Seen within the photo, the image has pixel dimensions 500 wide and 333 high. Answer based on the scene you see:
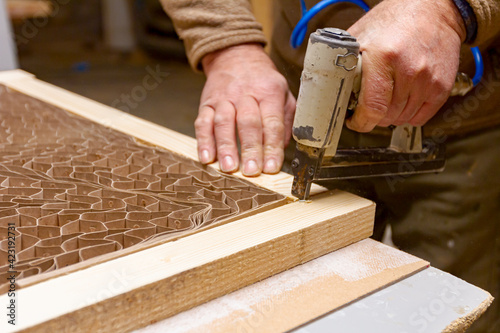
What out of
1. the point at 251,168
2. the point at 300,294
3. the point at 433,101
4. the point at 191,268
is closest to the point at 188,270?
the point at 191,268

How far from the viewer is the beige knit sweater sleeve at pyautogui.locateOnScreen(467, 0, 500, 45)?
114 centimetres

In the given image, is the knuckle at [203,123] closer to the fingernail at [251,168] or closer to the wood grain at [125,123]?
the wood grain at [125,123]

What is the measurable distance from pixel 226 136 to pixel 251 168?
152mm

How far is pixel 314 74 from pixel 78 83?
5.72 m

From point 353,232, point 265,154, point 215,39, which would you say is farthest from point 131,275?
point 215,39

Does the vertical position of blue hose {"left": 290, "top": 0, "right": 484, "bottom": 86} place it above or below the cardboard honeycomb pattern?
above

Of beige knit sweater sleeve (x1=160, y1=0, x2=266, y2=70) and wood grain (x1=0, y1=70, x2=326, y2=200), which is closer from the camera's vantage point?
wood grain (x1=0, y1=70, x2=326, y2=200)

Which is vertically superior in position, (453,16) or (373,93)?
(453,16)

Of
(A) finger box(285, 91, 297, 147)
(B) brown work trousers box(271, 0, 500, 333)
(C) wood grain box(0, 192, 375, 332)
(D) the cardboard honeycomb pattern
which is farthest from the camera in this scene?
(B) brown work trousers box(271, 0, 500, 333)

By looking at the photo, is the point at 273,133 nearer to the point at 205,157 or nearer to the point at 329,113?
the point at 205,157

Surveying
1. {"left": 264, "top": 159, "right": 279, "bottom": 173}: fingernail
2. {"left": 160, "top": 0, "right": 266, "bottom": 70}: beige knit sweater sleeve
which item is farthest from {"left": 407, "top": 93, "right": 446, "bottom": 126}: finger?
{"left": 160, "top": 0, "right": 266, "bottom": 70}: beige knit sweater sleeve

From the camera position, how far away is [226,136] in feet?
4.46

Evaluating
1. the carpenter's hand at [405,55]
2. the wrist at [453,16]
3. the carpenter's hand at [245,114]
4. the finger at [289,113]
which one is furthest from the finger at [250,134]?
the wrist at [453,16]

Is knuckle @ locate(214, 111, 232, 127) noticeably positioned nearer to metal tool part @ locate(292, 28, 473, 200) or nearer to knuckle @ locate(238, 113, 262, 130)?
knuckle @ locate(238, 113, 262, 130)
